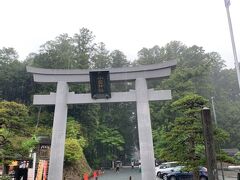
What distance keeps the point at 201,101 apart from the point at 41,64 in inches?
1037

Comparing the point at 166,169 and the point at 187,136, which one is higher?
the point at 187,136

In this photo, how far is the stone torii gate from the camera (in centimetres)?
1477

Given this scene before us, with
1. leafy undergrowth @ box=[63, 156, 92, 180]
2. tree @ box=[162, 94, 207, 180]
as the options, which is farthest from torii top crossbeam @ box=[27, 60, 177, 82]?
leafy undergrowth @ box=[63, 156, 92, 180]

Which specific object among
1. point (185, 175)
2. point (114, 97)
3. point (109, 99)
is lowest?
point (185, 175)

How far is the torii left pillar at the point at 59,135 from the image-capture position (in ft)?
47.9

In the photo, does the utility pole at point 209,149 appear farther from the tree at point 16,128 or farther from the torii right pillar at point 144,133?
the tree at point 16,128

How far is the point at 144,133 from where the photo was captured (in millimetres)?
14898

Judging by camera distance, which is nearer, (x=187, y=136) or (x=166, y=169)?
(x=187, y=136)

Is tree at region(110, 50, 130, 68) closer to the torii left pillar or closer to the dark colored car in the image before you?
the dark colored car

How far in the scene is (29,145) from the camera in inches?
730

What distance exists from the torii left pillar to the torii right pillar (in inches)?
176

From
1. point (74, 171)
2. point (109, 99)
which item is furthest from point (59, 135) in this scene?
point (74, 171)

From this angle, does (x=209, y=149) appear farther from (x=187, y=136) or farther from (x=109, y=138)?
(x=109, y=138)

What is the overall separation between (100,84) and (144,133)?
3.88 m
